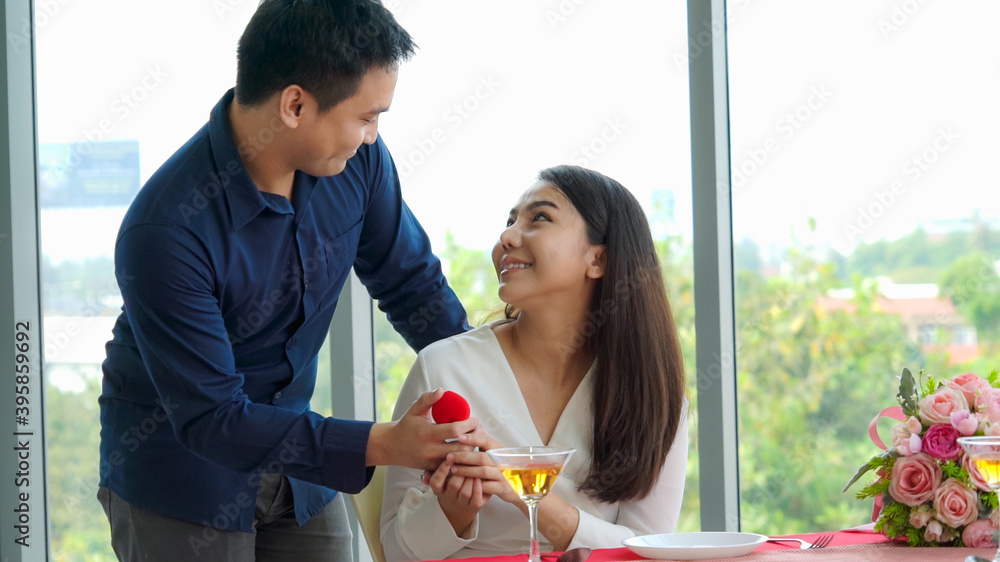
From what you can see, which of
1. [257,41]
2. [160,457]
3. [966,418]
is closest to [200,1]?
[257,41]

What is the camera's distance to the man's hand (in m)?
1.60

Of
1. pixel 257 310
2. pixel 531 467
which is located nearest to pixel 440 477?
pixel 531 467

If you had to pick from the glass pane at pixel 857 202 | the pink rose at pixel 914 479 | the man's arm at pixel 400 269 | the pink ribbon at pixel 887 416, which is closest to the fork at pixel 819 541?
the pink rose at pixel 914 479

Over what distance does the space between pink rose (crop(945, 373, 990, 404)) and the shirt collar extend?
132cm

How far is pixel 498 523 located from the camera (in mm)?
1887

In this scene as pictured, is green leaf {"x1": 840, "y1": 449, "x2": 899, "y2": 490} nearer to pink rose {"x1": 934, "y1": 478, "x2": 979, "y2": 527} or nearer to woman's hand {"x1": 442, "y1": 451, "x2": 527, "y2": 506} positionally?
pink rose {"x1": 934, "y1": 478, "x2": 979, "y2": 527}

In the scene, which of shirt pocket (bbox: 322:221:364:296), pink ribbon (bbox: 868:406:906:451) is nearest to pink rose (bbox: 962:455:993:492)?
pink ribbon (bbox: 868:406:906:451)

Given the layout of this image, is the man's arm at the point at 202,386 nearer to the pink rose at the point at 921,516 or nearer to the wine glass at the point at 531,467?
the wine glass at the point at 531,467

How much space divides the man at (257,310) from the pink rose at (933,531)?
0.77m

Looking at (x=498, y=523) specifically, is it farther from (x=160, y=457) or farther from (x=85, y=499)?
(x=85, y=499)

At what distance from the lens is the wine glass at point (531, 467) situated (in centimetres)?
128

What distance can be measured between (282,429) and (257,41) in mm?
726

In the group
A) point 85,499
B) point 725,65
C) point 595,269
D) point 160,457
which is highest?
point 725,65

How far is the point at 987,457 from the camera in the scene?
128 centimetres
